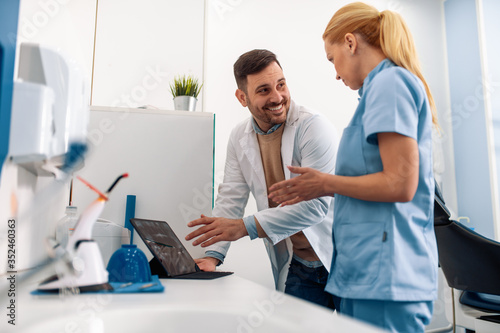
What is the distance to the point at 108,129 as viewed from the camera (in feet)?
4.60

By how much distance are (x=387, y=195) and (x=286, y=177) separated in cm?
72

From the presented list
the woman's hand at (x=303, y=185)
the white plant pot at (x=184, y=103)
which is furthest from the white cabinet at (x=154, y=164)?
the woman's hand at (x=303, y=185)

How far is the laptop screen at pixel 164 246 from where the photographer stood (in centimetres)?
92

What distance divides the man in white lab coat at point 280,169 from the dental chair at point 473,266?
41cm

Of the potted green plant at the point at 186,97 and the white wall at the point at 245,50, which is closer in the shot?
the potted green plant at the point at 186,97

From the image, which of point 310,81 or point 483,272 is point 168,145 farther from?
point 310,81

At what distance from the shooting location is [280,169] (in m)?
1.59

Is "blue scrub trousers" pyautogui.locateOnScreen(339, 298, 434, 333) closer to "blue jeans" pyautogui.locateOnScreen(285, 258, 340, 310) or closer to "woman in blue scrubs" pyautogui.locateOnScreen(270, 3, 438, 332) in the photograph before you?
"woman in blue scrubs" pyautogui.locateOnScreen(270, 3, 438, 332)

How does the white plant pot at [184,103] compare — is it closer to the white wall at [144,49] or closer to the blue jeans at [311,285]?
the white wall at [144,49]

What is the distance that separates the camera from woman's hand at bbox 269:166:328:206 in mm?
942

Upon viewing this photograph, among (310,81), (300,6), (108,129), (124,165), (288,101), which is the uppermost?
(300,6)

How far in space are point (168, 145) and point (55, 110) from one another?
3.10 feet

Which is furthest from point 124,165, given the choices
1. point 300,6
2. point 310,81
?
point 300,6

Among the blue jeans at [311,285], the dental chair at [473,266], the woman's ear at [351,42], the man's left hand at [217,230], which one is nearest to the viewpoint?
the woman's ear at [351,42]
